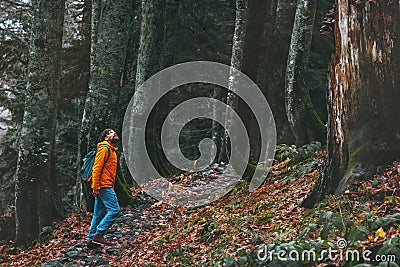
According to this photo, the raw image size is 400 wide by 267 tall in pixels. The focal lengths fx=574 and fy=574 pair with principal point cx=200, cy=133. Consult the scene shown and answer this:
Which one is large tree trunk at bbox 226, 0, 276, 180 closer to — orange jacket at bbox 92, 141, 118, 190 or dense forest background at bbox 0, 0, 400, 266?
dense forest background at bbox 0, 0, 400, 266

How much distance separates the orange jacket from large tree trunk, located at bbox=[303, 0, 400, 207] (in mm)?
4256

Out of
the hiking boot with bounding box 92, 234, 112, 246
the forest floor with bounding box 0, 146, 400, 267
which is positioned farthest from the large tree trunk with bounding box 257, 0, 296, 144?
the hiking boot with bounding box 92, 234, 112, 246

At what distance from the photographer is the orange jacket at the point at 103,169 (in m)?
10.0

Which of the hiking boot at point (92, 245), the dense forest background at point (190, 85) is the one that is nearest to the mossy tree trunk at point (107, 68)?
the dense forest background at point (190, 85)

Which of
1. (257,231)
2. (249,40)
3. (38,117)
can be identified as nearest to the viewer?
(257,231)

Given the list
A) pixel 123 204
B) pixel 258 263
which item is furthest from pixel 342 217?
pixel 123 204

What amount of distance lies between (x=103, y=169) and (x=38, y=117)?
3.69 metres

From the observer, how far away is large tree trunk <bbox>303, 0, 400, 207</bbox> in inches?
273

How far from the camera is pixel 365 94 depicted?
7074 millimetres

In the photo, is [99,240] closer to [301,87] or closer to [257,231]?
[257,231]

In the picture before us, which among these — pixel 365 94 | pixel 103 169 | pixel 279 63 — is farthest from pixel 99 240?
pixel 279 63

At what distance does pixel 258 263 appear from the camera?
6094 millimetres

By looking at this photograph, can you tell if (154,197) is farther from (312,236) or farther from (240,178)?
(312,236)

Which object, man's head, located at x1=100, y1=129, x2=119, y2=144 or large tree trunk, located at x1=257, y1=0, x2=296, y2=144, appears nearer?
man's head, located at x1=100, y1=129, x2=119, y2=144
